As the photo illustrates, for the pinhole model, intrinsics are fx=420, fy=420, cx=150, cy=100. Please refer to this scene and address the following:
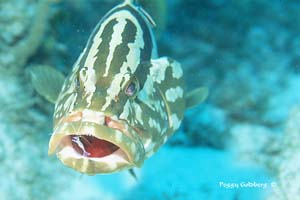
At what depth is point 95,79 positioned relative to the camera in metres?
3.05

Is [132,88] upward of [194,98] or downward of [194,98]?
downward

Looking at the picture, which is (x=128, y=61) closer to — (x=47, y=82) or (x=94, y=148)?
(x=94, y=148)

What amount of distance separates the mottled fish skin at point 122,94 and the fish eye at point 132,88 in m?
0.01

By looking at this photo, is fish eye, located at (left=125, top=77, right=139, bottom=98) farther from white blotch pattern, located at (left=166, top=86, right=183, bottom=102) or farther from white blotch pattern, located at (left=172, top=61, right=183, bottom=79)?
white blotch pattern, located at (left=172, top=61, right=183, bottom=79)

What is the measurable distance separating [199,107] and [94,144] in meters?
2.90

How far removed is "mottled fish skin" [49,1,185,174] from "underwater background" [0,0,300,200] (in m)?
1.24

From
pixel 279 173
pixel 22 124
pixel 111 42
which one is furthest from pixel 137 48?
pixel 279 173

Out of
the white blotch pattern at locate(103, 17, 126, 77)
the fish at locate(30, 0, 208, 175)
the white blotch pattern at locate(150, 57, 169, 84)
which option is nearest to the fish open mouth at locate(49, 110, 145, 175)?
the fish at locate(30, 0, 208, 175)

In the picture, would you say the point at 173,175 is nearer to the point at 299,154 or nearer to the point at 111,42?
the point at 299,154

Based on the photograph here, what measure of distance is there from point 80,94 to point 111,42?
664 millimetres

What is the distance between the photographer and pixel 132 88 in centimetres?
310

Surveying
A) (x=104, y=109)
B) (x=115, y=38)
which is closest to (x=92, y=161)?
(x=104, y=109)

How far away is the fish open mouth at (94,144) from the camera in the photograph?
2664 mm

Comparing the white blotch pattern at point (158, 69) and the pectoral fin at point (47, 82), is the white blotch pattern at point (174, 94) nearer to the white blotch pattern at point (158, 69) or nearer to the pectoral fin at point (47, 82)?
the white blotch pattern at point (158, 69)
